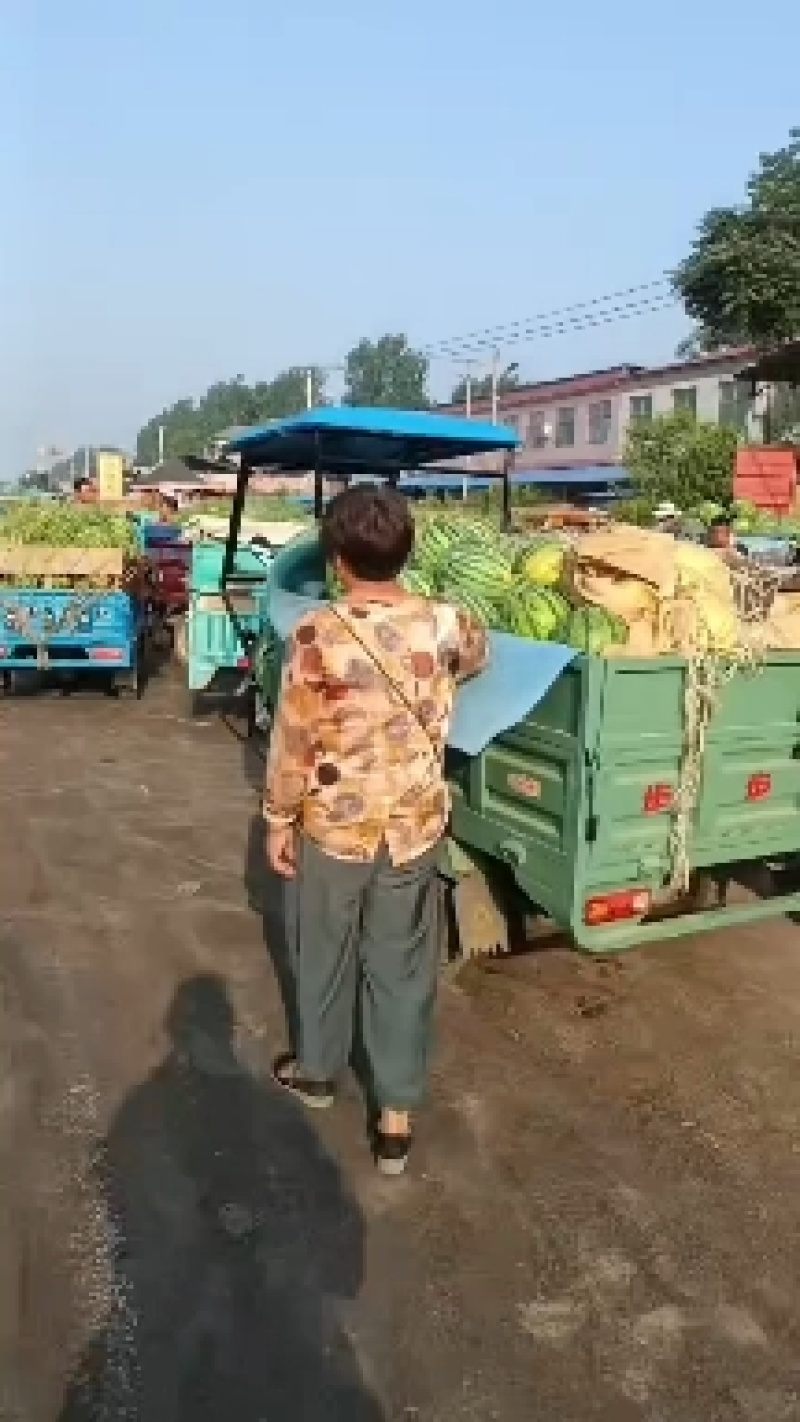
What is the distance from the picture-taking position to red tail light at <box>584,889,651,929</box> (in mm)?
3635

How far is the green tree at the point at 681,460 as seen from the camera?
954 inches

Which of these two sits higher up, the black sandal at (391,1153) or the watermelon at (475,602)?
the watermelon at (475,602)

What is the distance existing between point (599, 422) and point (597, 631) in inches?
1892

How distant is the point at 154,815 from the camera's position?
6641 mm

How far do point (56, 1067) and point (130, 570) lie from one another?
757 centimetres

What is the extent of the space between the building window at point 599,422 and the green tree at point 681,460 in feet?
71.4

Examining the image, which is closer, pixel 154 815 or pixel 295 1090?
pixel 295 1090

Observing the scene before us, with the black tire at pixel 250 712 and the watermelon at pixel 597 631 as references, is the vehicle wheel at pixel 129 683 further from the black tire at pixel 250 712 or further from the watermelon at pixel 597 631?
the watermelon at pixel 597 631

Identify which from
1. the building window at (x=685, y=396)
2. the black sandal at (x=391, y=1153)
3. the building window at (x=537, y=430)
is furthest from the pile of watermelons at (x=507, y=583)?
the building window at (x=537, y=430)

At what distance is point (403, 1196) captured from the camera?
9.99 feet

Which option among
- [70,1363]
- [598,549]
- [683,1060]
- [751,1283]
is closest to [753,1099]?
[683,1060]

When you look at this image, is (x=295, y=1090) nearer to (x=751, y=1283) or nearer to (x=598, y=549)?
(x=751, y=1283)

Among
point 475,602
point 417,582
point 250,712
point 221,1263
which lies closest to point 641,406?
point 250,712

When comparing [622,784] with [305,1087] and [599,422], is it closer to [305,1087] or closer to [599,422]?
[305,1087]
